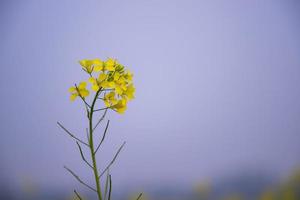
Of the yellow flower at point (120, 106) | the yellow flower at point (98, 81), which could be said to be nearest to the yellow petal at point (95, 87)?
the yellow flower at point (98, 81)

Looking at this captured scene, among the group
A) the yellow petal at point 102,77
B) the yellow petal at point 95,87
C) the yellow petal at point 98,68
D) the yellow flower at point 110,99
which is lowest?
the yellow petal at point 95,87

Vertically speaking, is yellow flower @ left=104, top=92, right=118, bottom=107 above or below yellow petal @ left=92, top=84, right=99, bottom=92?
above

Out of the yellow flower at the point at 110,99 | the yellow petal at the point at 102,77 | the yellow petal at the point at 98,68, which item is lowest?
the yellow flower at the point at 110,99

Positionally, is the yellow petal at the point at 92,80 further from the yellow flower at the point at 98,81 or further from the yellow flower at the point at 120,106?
the yellow flower at the point at 120,106

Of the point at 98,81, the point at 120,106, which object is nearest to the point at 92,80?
the point at 98,81

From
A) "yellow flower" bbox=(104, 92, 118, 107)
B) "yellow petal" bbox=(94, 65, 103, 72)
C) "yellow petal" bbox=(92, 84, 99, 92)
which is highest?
"yellow petal" bbox=(94, 65, 103, 72)

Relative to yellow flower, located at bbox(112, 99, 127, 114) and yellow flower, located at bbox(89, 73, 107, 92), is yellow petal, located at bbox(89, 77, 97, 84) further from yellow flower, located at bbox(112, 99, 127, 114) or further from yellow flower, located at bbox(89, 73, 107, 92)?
yellow flower, located at bbox(112, 99, 127, 114)

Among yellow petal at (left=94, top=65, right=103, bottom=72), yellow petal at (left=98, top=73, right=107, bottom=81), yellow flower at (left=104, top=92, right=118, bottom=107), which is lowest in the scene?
yellow flower at (left=104, top=92, right=118, bottom=107)

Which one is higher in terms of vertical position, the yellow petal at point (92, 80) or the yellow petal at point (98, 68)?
the yellow petal at point (98, 68)

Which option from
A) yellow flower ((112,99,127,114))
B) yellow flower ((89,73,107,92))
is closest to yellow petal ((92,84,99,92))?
yellow flower ((89,73,107,92))

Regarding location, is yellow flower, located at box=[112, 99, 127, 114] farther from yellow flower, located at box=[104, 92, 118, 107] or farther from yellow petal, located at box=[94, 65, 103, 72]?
yellow petal, located at box=[94, 65, 103, 72]

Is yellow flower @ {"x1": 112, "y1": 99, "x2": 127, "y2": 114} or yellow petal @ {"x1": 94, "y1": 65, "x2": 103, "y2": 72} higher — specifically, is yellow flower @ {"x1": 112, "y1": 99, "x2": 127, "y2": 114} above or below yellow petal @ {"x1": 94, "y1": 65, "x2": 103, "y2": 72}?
below

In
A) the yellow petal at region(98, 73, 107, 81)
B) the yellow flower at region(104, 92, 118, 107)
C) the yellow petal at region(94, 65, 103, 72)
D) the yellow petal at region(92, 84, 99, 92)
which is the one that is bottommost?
the yellow petal at region(92, 84, 99, 92)

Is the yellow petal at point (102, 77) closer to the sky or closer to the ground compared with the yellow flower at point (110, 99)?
closer to the sky
